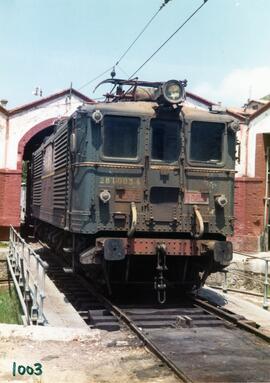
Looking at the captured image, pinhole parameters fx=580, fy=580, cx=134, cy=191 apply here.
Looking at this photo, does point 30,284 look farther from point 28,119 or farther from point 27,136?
point 28,119

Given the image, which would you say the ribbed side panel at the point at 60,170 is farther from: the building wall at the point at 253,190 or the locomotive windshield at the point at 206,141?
the building wall at the point at 253,190

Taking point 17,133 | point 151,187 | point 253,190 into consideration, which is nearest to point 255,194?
point 253,190

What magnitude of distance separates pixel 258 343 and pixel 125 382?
7.89 feet

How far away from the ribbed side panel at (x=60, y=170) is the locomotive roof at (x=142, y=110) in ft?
4.80

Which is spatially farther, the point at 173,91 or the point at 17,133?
the point at 17,133

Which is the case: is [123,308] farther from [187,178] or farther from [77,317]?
[187,178]

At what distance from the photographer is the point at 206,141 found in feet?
32.7

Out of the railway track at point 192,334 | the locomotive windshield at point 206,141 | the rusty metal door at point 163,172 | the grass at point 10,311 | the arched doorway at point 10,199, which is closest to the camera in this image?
the railway track at point 192,334

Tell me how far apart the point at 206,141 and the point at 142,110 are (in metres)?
1.27

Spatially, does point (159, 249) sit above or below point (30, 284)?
above

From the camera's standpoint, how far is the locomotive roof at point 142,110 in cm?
945

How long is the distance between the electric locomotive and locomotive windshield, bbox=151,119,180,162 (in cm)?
2

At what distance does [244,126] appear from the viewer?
1986 cm

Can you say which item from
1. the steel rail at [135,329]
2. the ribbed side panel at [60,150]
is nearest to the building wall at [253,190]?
the ribbed side panel at [60,150]
